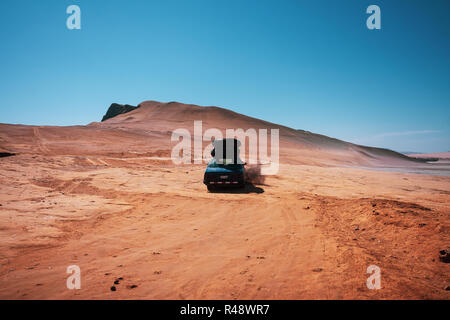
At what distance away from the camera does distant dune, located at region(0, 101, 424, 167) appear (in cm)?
2150

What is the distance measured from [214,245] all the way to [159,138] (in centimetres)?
2895

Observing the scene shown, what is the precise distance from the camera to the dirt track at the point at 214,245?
9.77 feet

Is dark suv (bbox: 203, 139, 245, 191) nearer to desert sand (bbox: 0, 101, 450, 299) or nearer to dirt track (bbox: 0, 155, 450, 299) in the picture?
desert sand (bbox: 0, 101, 450, 299)

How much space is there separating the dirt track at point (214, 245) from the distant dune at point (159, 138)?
1447 centimetres

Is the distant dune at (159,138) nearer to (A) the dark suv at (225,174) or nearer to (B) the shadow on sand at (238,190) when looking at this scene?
(A) the dark suv at (225,174)

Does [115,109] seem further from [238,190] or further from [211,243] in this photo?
[211,243]

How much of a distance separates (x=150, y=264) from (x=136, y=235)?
4.65 ft

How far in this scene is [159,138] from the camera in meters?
31.5

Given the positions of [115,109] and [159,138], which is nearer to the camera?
[159,138]

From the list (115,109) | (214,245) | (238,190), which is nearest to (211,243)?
(214,245)

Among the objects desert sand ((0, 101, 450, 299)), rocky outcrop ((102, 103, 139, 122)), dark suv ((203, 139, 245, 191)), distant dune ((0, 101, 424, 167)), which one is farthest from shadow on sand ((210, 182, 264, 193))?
rocky outcrop ((102, 103, 139, 122))
